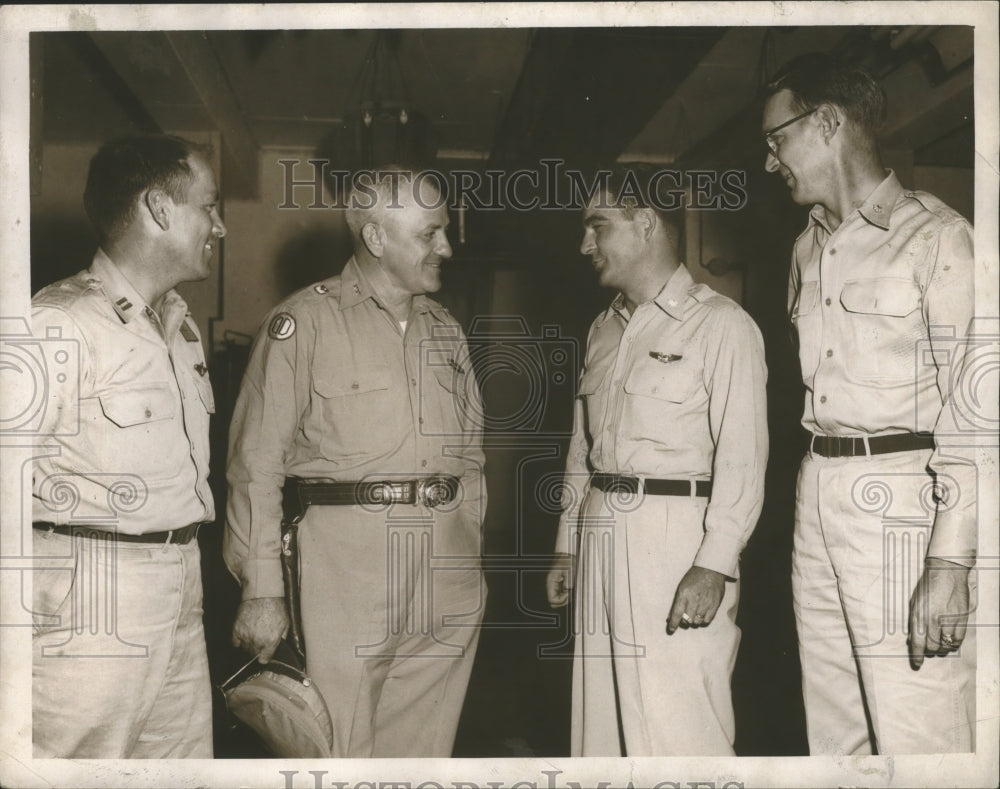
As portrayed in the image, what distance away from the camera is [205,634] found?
6.25 ft

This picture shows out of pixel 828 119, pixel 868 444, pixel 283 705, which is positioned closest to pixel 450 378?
pixel 283 705

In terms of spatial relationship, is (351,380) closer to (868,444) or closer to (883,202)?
(868,444)

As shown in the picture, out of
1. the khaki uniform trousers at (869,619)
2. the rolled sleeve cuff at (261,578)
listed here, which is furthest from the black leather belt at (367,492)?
the khaki uniform trousers at (869,619)

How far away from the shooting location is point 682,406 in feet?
6.26

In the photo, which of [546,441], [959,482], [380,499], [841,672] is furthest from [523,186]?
[841,672]

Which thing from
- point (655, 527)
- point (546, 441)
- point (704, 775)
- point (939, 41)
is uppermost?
point (939, 41)

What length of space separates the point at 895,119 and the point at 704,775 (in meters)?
1.53

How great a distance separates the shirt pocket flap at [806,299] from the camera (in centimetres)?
192

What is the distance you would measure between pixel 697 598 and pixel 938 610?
540 millimetres

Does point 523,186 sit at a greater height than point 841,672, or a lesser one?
greater

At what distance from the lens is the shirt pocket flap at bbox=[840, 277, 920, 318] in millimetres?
1880

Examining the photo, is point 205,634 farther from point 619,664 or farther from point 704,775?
point 704,775

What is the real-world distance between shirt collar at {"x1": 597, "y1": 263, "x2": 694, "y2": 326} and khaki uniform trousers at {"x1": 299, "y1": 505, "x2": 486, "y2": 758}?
60cm

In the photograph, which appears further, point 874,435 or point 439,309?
point 439,309
